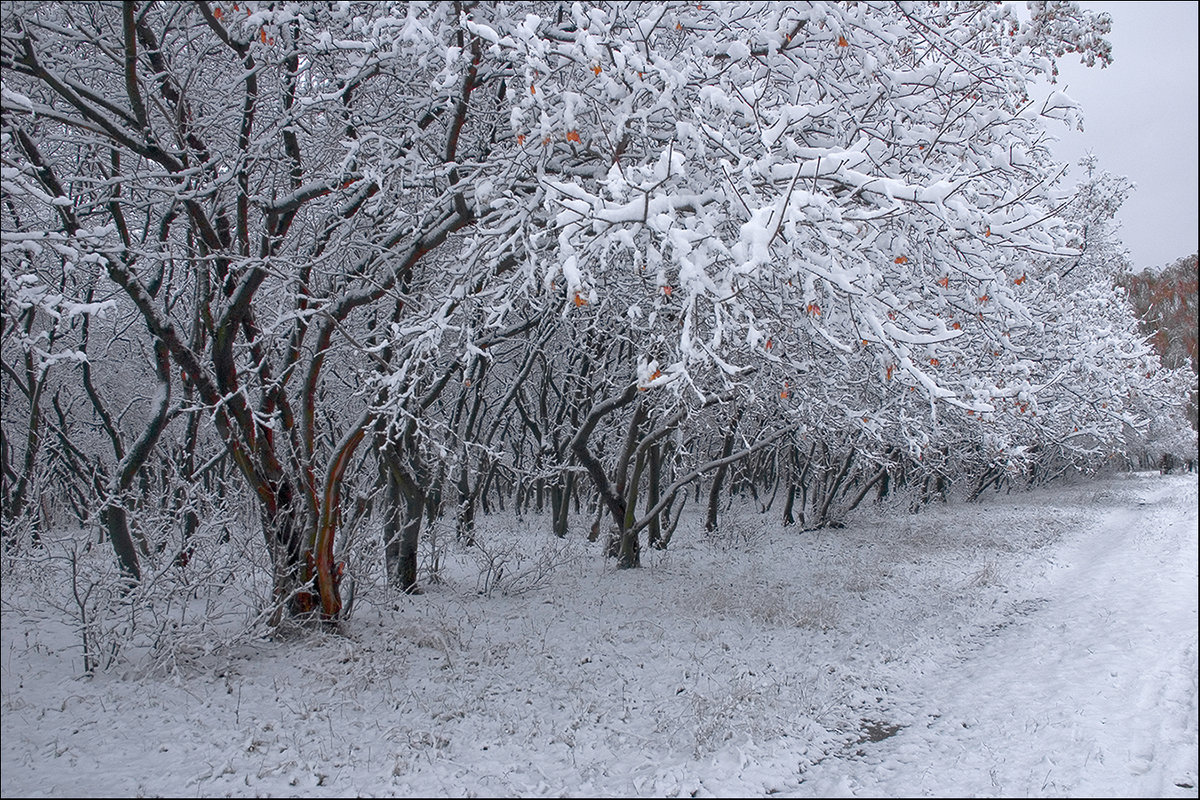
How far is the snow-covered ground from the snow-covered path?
0.08 ft

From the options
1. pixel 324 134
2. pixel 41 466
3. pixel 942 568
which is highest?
pixel 324 134

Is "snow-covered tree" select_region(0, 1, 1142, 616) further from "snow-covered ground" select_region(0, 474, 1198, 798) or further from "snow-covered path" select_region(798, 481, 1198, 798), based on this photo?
"snow-covered path" select_region(798, 481, 1198, 798)

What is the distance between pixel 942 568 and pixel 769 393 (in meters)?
5.34

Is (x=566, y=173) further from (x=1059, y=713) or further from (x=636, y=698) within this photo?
(x=1059, y=713)

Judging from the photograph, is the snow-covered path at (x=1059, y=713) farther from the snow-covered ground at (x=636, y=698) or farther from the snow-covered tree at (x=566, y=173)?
the snow-covered tree at (x=566, y=173)

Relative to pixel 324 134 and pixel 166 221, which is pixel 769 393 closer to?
pixel 324 134

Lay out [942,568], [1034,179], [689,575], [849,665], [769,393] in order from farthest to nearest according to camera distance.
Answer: [942,568], [689,575], [769,393], [849,665], [1034,179]

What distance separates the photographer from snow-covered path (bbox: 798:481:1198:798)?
15.0 ft

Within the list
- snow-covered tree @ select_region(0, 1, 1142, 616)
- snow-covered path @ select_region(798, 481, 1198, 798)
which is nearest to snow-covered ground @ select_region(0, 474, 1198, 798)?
snow-covered path @ select_region(798, 481, 1198, 798)

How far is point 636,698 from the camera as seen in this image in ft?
19.8

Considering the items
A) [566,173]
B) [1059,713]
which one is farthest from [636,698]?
[566,173]

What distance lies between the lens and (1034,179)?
635 cm

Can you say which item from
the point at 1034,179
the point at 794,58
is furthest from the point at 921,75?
the point at 1034,179

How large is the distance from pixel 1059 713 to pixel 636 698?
10.8 feet
